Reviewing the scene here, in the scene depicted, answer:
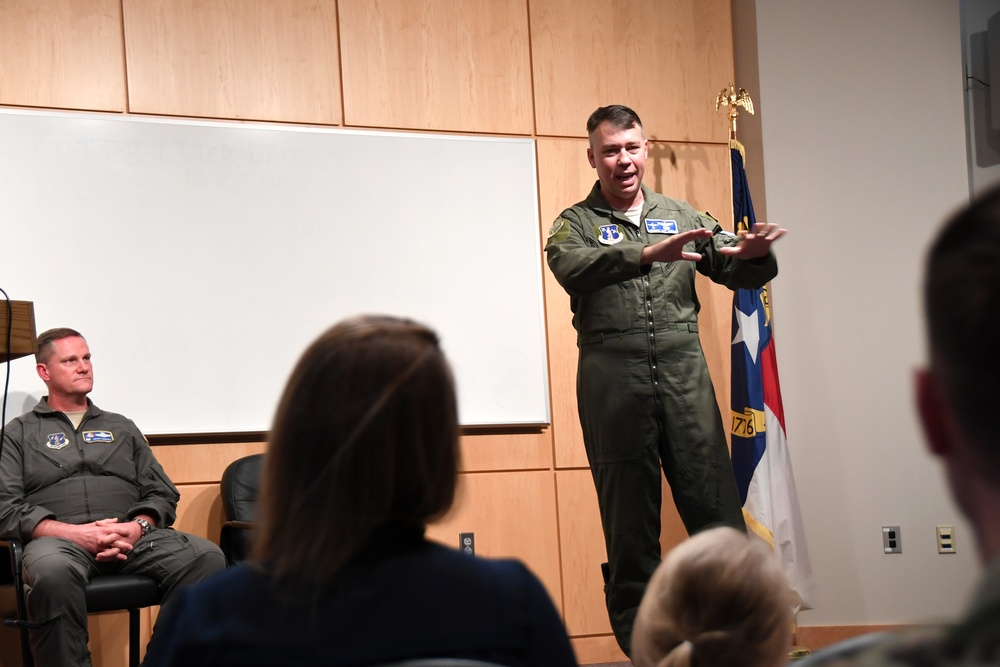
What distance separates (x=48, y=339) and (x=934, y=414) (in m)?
3.76

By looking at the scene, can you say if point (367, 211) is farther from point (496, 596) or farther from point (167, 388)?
point (496, 596)

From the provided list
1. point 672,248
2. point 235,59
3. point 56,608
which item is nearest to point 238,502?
point 56,608

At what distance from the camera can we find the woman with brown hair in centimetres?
97

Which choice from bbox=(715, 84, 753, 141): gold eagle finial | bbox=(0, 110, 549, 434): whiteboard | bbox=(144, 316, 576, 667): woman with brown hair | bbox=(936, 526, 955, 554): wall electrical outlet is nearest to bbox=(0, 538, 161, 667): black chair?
bbox=(0, 110, 549, 434): whiteboard

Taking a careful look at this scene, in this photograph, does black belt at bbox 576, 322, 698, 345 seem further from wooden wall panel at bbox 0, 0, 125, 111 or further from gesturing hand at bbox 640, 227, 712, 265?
wooden wall panel at bbox 0, 0, 125, 111

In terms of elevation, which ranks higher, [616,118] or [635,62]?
[635,62]

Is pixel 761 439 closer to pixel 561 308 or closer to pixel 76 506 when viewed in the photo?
pixel 561 308

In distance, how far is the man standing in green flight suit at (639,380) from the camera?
3.19 m

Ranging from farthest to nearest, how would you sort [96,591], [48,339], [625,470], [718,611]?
[48,339], [96,591], [625,470], [718,611]

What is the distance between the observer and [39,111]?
4.06 m

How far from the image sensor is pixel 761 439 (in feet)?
14.6

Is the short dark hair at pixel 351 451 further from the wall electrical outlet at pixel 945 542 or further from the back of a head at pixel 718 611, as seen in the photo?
the wall electrical outlet at pixel 945 542

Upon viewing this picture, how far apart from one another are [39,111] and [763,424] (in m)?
3.29

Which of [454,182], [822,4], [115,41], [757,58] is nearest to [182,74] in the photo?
[115,41]
